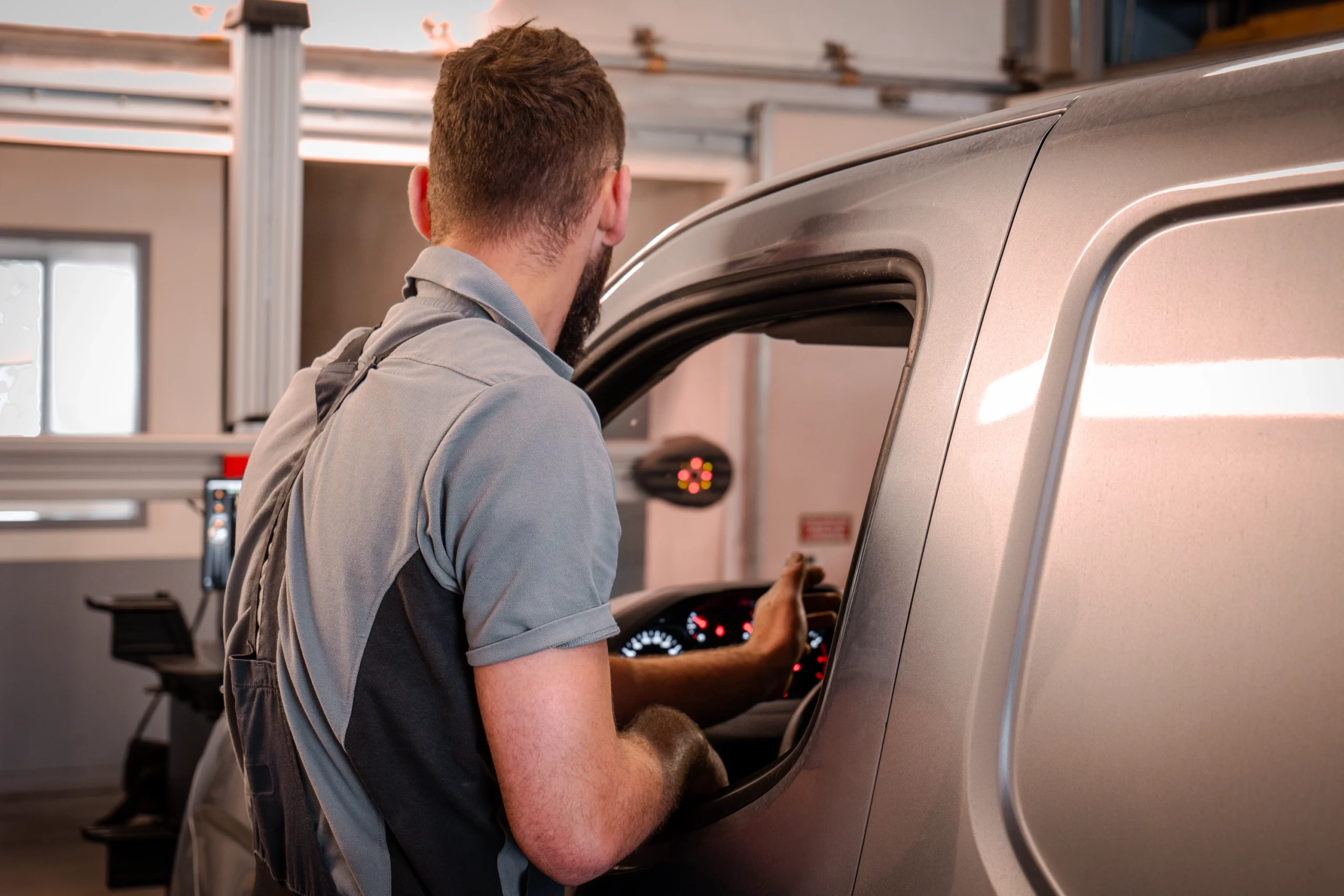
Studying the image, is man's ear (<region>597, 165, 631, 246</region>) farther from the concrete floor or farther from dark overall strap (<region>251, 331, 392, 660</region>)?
the concrete floor

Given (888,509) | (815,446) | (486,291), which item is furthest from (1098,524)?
(815,446)

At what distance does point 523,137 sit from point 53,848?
4.19 m

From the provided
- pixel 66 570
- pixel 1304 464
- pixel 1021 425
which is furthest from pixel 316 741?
pixel 66 570

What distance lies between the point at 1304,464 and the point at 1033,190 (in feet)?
0.90

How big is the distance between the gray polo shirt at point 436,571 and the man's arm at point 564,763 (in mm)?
24

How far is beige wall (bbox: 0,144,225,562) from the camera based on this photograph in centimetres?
487

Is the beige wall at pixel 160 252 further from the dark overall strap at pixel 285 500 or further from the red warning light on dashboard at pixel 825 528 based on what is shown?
the dark overall strap at pixel 285 500

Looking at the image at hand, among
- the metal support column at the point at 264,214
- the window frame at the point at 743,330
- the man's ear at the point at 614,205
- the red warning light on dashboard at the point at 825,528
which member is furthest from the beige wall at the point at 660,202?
the man's ear at the point at 614,205

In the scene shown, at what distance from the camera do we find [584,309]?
1124 mm

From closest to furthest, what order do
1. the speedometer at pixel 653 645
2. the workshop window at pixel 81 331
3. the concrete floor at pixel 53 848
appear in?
the speedometer at pixel 653 645 → the concrete floor at pixel 53 848 → the workshop window at pixel 81 331

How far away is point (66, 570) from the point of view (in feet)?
15.8

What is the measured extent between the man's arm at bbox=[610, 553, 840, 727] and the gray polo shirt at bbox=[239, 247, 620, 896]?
308 millimetres

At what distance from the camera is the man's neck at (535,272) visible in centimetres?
102

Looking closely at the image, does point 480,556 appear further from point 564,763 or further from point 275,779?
point 275,779
